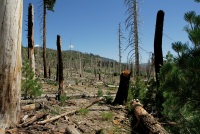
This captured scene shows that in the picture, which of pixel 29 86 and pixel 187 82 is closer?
pixel 187 82

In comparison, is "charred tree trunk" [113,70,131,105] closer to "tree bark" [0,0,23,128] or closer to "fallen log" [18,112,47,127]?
"fallen log" [18,112,47,127]

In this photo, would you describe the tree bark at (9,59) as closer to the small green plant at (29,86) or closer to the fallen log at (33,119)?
the fallen log at (33,119)

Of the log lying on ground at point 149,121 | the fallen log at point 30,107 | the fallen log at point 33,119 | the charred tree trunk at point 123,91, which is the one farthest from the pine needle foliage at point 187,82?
the charred tree trunk at point 123,91

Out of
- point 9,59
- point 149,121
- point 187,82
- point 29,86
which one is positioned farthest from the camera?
point 29,86

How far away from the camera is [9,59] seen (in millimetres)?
5234

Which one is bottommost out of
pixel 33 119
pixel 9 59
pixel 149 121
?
pixel 149 121

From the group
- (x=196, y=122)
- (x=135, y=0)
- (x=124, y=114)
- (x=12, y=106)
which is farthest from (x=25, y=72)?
(x=135, y=0)

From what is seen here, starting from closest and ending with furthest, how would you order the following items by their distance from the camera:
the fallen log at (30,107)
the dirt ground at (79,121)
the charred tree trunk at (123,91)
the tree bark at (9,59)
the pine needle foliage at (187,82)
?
the pine needle foliage at (187,82) < the tree bark at (9,59) < the dirt ground at (79,121) < the fallen log at (30,107) < the charred tree trunk at (123,91)

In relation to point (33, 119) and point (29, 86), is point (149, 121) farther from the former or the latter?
point (29, 86)

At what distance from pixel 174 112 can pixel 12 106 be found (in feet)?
10.1

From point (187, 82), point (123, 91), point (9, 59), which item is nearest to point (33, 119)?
point (9, 59)

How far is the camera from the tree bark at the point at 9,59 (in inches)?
205

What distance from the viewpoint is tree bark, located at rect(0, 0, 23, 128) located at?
17.1 feet

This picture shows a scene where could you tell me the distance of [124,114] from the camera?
29.5 feet
